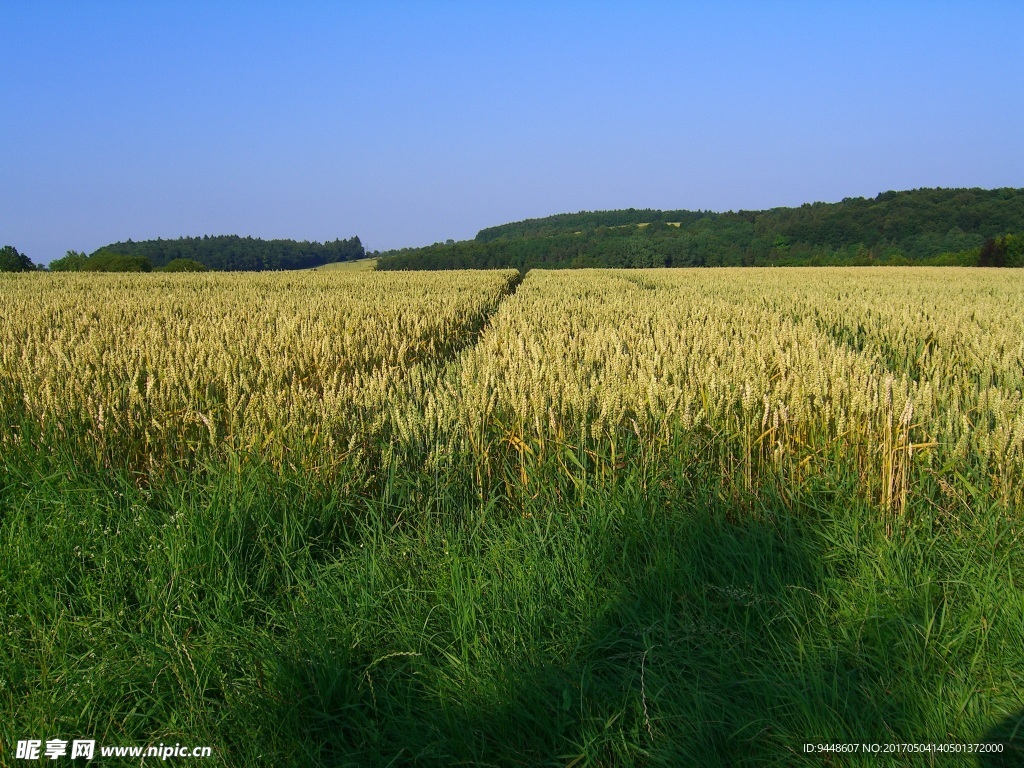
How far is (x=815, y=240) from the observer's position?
65.6 metres

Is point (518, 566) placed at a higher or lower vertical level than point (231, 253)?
lower

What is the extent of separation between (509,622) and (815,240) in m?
72.8

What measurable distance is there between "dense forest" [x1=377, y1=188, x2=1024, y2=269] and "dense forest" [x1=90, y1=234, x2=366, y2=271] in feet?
43.1

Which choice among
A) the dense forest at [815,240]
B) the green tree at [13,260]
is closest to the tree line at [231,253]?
the green tree at [13,260]

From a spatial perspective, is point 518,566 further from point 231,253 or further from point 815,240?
point 231,253

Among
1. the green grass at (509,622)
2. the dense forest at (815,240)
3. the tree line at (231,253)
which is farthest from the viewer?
the tree line at (231,253)

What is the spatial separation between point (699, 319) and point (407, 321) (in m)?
3.27

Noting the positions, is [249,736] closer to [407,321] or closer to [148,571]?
[148,571]

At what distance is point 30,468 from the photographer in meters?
3.12

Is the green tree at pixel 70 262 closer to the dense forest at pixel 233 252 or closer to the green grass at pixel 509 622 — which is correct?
the dense forest at pixel 233 252

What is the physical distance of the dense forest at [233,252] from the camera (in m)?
68.2

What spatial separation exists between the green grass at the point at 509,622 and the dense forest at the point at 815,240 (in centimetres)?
5543

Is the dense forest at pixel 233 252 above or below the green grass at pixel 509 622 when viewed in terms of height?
above

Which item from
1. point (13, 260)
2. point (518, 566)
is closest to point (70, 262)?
point (13, 260)
